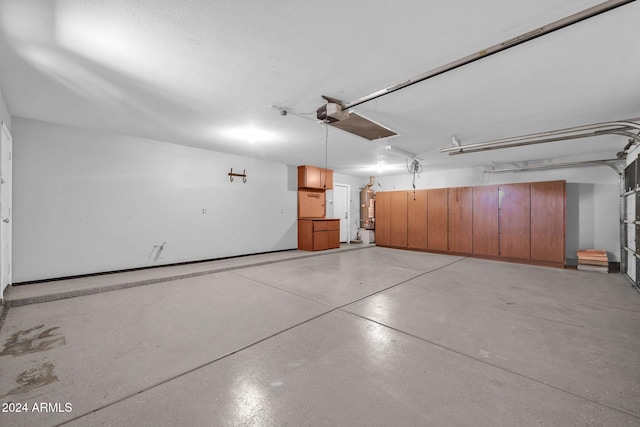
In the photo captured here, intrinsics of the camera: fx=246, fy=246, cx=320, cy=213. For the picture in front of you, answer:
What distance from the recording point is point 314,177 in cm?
765

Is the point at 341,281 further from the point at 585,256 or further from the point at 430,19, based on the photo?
the point at 585,256

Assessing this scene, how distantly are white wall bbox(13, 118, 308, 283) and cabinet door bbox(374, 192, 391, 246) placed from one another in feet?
14.3

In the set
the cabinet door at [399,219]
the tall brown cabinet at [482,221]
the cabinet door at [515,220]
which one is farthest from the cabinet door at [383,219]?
the cabinet door at [515,220]

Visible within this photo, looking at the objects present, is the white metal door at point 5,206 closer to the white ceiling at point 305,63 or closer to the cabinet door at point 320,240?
the white ceiling at point 305,63

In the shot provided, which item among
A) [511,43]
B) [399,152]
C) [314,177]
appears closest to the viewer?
[511,43]

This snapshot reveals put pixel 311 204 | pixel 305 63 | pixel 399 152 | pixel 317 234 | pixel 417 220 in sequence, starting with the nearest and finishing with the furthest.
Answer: pixel 305 63, pixel 399 152, pixel 317 234, pixel 417 220, pixel 311 204

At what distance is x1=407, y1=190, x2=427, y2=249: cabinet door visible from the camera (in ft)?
25.6

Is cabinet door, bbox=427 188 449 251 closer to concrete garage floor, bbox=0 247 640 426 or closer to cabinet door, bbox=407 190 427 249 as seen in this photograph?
cabinet door, bbox=407 190 427 249

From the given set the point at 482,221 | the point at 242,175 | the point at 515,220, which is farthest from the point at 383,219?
the point at 242,175

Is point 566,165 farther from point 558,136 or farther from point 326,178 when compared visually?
point 326,178

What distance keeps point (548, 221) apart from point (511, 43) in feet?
19.1

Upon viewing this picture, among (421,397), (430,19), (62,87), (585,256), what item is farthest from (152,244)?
(585,256)

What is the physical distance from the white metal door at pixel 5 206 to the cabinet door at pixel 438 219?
8719mm

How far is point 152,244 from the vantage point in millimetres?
4938
